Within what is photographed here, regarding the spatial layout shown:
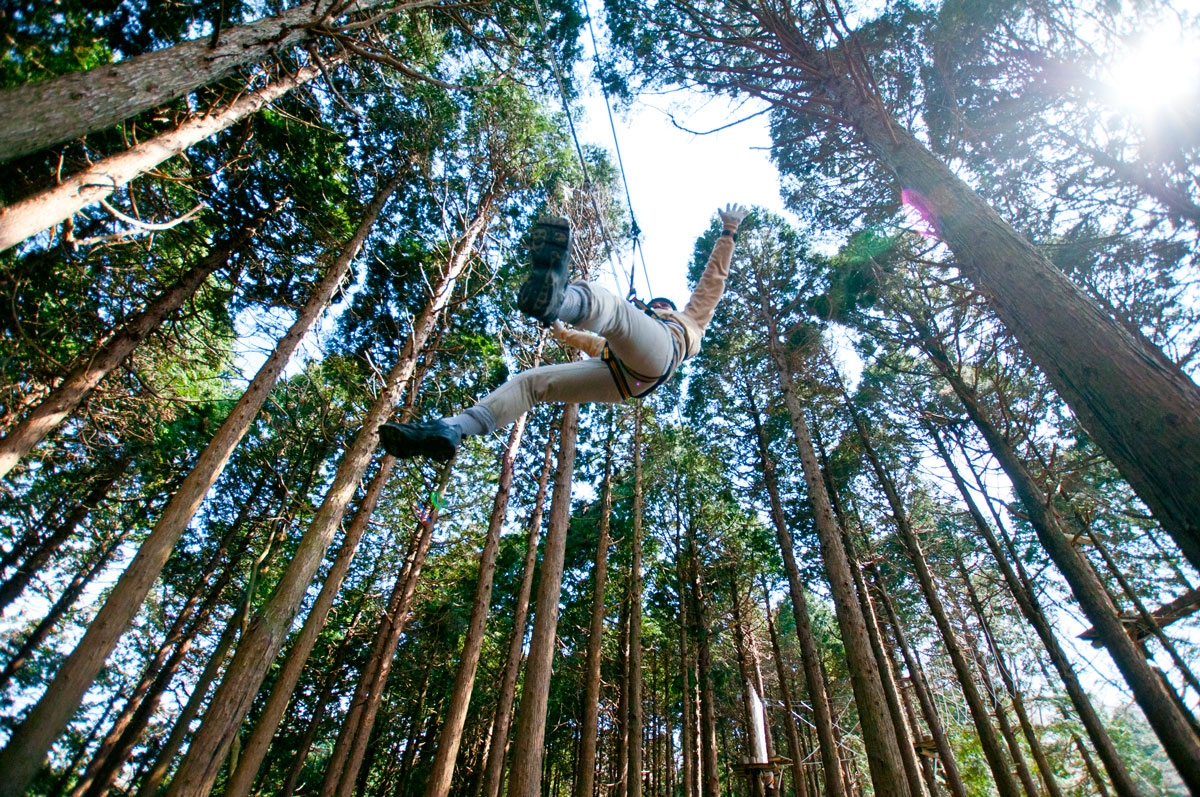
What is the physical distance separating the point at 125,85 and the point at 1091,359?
7237mm

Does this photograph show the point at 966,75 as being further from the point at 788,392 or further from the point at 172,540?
the point at 172,540

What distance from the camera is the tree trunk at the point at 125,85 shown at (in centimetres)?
353

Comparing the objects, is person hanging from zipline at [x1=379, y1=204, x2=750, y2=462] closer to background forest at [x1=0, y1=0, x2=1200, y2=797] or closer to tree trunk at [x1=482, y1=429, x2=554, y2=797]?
background forest at [x1=0, y1=0, x2=1200, y2=797]

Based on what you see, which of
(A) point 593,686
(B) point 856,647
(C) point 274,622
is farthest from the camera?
(A) point 593,686

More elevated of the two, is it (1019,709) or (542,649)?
(1019,709)

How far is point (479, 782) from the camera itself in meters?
14.6

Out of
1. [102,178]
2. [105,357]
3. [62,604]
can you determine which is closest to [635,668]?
[105,357]

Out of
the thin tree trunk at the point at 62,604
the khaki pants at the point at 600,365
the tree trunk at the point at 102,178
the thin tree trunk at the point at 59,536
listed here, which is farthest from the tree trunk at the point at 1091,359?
the thin tree trunk at the point at 62,604

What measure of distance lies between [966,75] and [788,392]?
555 cm

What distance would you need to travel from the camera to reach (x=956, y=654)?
9.53 metres

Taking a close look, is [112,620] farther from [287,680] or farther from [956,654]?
[956,654]

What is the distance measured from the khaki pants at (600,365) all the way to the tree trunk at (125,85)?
3960 millimetres

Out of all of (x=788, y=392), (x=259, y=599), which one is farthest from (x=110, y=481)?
(x=788, y=392)

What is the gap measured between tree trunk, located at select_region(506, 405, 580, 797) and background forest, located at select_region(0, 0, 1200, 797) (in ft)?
0.22
